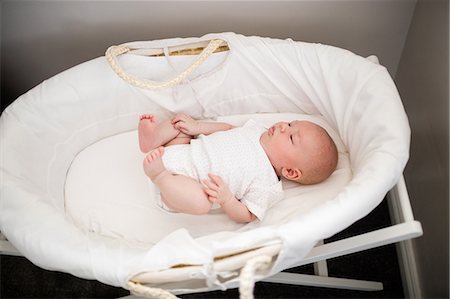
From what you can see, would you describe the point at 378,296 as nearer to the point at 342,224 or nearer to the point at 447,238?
the point at 447,238

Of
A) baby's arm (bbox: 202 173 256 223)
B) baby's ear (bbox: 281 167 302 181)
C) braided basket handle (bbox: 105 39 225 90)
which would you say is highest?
braided basket handle (bbox: 105 39 225 90)

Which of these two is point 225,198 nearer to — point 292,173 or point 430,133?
point 292,173

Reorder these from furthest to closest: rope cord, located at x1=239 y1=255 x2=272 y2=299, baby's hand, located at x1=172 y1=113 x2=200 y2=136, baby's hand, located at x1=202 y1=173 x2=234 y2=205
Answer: baby's hand, located at x1=172 y1=113 x2=200 y2=136
baby's hand, located at x1=202 y1=173 x2=234 y2=205
rope cord, located at x1=239 y1=255 x2=272 y2=299

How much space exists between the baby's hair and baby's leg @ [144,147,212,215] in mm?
243

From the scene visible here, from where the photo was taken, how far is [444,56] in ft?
3.67

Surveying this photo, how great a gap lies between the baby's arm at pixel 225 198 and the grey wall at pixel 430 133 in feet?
1.62

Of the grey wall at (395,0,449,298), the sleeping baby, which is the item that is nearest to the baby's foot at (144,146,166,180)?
the sleeping baby

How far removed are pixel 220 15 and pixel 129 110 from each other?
0.37 metres

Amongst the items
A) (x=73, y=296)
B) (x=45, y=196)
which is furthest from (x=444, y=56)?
(x=73, y=296)

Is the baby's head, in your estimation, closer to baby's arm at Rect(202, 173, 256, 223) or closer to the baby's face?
the baby's face

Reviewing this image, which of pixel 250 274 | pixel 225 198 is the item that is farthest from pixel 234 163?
pixel 250 274

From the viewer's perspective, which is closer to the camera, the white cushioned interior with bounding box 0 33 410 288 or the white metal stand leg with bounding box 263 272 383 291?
the white cushioned interior with bounding box 0 33 410 288

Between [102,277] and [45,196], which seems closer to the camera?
[102,277]

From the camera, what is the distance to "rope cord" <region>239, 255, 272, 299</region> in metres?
0.78
